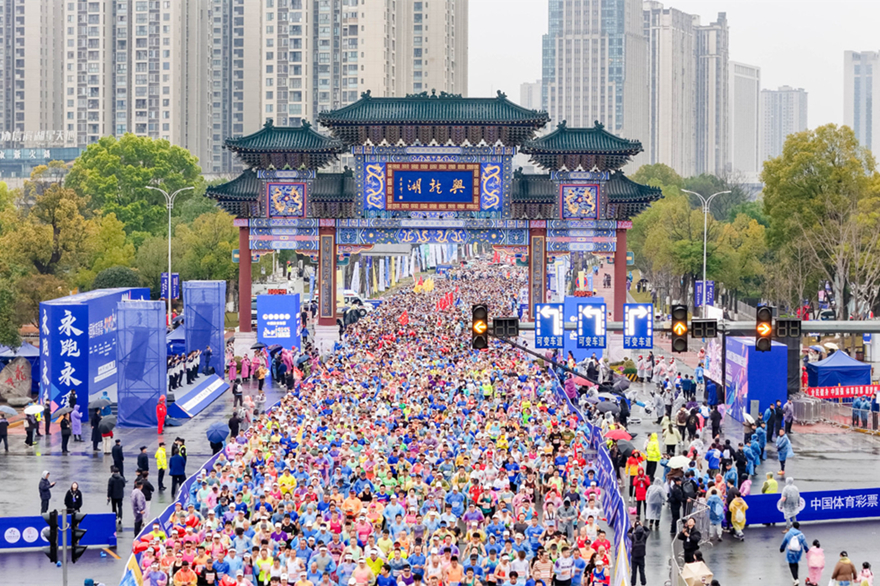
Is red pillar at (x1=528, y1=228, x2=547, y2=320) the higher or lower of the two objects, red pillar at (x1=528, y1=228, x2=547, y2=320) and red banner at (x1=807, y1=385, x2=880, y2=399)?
the higher

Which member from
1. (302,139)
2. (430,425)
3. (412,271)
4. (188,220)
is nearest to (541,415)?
(430,425)

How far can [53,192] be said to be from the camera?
54.1 m

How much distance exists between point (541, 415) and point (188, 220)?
60.2 metres

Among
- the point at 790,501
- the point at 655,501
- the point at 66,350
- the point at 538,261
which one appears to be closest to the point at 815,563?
the point at 790,501

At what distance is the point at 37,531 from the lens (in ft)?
73.3

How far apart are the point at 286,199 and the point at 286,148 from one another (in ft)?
8.04

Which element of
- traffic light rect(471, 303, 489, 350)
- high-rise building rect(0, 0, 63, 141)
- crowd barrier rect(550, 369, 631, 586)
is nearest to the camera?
crowd barrier rect(550, 369, 631, 586)

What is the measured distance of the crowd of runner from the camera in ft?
58.9

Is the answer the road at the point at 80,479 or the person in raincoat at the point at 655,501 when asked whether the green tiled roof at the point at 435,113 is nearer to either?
the road at the point at 80,479

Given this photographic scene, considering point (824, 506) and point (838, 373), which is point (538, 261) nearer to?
point (838, 373)

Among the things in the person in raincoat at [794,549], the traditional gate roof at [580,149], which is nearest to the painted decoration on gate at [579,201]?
the traditional gate roof at [580,149]

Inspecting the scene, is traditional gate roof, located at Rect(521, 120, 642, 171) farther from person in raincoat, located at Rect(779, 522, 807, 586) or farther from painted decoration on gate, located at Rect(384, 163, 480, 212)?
person in raincoat, located at Rect(779, 522, 807, 586)

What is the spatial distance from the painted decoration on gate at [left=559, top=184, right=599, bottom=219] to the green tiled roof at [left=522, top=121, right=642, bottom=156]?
1.80 m

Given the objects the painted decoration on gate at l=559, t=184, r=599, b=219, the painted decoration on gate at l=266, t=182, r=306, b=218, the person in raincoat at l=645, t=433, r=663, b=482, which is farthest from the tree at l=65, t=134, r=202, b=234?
the person in raincoat at l=645, t=433, r=663, b=482
